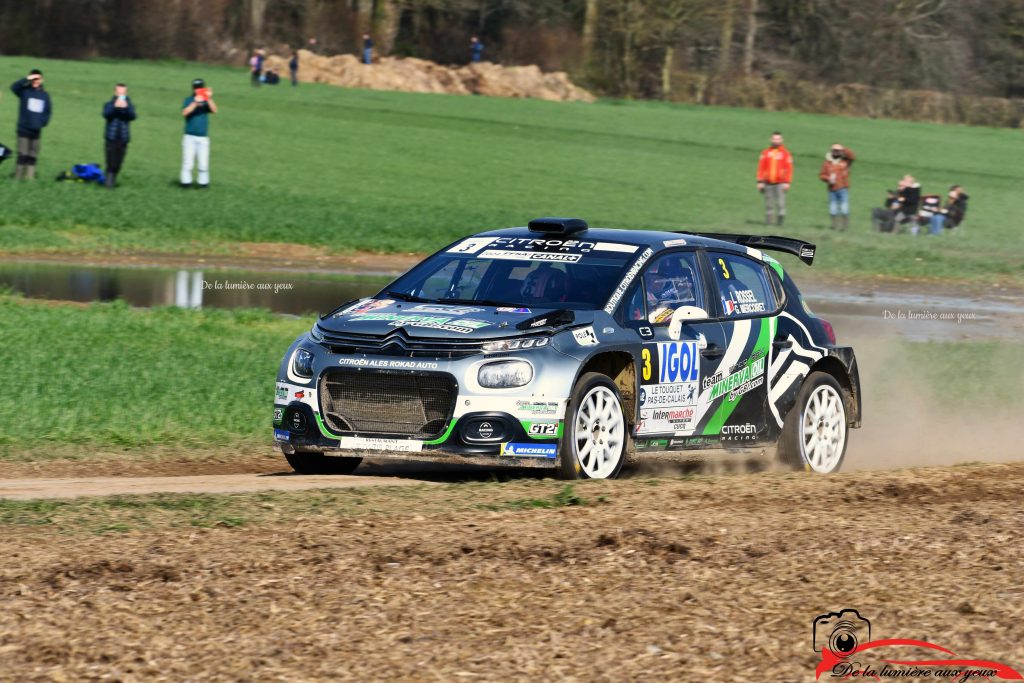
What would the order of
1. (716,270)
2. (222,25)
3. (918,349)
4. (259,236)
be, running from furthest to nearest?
(222,25) < (259,236) < (918,349) < (716,270)

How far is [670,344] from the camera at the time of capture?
10.2 meters

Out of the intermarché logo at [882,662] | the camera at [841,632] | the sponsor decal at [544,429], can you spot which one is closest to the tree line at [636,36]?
the sponsor decal at [544,429]

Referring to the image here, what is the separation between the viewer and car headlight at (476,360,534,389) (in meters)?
9.28

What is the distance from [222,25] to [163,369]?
234ft

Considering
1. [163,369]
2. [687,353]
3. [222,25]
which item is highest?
[222,25]

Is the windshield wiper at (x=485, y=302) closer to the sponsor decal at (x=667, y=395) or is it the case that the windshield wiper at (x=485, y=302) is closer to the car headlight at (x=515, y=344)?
the car headlight at (x=515, y=344)

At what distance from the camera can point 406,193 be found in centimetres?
4034

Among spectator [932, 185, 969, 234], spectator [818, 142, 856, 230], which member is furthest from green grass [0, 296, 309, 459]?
spectator [932, 185, 969, 234]

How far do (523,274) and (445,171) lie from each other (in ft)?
118

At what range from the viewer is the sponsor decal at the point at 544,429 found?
930cm

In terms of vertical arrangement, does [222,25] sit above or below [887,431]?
above

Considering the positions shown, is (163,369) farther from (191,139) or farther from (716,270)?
(191,139)

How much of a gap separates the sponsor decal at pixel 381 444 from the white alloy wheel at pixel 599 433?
35.7 inches

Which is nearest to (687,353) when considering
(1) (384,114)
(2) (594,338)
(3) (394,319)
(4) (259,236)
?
(2) (594,338)
